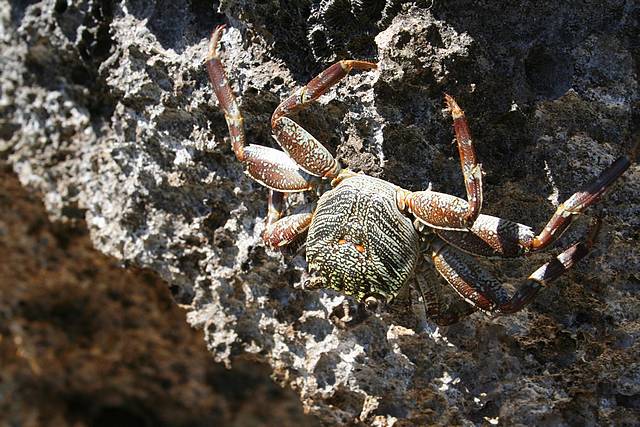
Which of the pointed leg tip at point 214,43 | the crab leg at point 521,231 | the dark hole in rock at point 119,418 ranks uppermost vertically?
the pointed leg tip at point 214,43

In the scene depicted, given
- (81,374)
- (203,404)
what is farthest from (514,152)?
(81,374)

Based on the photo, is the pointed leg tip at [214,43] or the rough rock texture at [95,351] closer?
the pointed leg tip at [214,43]

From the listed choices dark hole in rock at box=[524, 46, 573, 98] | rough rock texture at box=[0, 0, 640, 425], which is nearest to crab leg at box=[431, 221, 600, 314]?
rough rock texture at box=[0, 0, 640, 425]

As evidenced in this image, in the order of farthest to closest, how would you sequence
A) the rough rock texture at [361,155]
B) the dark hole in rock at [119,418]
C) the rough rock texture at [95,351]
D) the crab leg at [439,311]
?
the dark hole in rock at [119,418] → the rough rock texture at [95,351] → the crab leg at [439,311] → the rough rock texture at [361,155]

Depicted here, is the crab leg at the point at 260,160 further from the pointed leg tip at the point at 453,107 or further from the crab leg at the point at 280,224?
the pointed leg tip at the point at 453,107

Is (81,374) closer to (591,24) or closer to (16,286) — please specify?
(16,286)

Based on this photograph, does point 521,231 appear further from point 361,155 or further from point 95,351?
point 95,351

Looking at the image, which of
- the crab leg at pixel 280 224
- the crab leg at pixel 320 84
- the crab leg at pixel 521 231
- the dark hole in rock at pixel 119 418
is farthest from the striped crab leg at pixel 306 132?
the dark hole in rock at pixel 119 418

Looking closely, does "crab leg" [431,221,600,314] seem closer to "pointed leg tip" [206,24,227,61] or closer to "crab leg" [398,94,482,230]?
"crab leg" [398,94,482,230]

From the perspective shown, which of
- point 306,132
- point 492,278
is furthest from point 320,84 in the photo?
point 492,278
